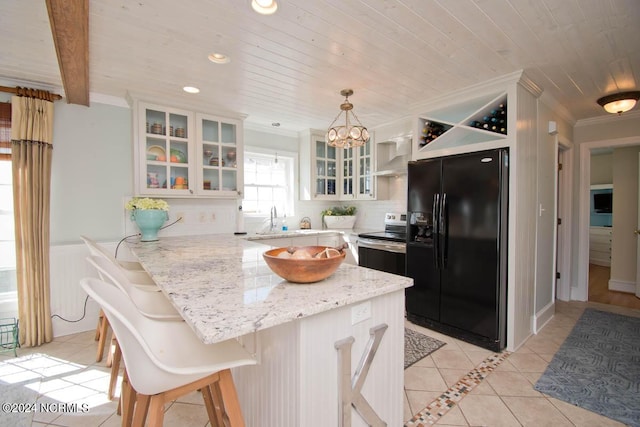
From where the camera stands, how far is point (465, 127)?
9.18 feet

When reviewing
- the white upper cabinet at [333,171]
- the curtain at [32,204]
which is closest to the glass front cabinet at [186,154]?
the curtain at [32,204]

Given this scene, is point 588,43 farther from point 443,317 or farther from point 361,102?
point 443,317

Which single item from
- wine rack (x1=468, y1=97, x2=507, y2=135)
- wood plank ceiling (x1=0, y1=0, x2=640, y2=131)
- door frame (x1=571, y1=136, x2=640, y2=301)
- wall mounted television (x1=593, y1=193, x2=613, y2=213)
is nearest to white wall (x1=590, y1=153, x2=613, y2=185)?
wall mounted television (x1=593, y1=193, x2=613, y2=213)

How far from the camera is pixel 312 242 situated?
12.8 feet

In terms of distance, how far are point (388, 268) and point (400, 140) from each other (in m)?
1.60

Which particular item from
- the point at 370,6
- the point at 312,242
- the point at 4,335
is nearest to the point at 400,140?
the point at 312,242

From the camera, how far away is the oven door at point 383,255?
3348 millimetres

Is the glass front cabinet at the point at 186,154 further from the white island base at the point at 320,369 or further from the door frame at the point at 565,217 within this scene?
the door frame at the point at 565,217

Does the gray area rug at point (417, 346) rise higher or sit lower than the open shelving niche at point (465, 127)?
lower

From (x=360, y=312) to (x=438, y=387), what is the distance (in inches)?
53.5

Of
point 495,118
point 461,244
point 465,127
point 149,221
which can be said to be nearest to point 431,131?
point 465,127

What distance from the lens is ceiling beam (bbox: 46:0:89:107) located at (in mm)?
1529

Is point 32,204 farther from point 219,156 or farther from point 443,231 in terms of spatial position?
point 443,231

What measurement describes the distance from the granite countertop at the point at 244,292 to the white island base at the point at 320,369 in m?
0.07
